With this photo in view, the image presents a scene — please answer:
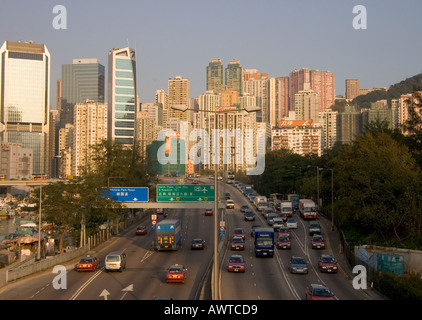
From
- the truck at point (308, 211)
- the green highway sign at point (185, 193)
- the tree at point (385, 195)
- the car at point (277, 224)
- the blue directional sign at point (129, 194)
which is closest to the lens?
the tree at point (385, 195)

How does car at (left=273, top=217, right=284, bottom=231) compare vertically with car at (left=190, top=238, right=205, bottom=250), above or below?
above

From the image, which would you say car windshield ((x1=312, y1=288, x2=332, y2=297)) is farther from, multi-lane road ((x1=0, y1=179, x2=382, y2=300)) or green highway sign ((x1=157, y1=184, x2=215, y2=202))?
green highway sign ((x1=157, y1=184, x2=215, y2=202))

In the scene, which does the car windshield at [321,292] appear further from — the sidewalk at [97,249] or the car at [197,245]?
the car at [197,245]

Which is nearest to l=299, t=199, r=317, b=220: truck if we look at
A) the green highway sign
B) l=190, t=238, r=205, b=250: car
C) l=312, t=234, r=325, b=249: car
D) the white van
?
l=312, t=234, r=325, b=249: car

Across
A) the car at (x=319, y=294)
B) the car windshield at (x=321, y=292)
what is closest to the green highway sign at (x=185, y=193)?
the car at (x=319, y=294)

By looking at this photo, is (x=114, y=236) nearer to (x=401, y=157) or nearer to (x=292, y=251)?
(x=292, y=251)

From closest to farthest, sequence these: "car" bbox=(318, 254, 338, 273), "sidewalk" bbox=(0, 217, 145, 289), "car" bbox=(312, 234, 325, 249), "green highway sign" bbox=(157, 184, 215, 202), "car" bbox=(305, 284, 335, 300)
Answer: "car" bbox=(305, 284, 335, 300)
"car" bbox=(318, 254, 338, 273)
"sidewalk" bbox=(0, 217, 145, 289)
"car" bbox=(312, 234, 325, 249)
"green highway sign" bbox=(157, 184, 215, 202)
